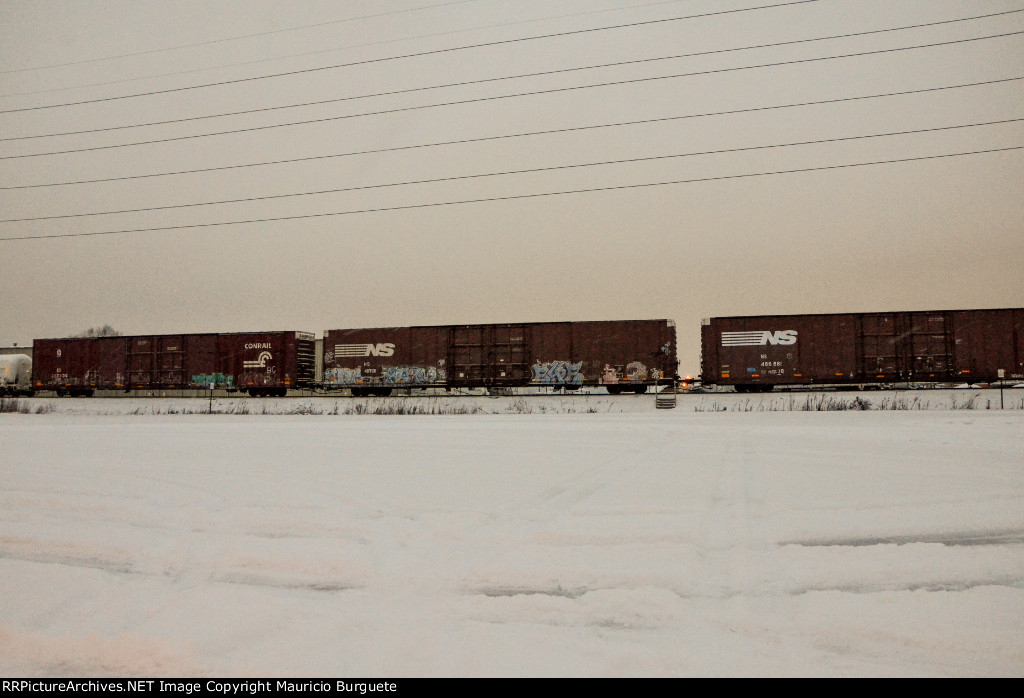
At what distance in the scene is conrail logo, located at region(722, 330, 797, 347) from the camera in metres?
27.9

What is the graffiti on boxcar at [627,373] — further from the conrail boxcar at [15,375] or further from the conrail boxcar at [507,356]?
the conrail boxcar at [15,375]

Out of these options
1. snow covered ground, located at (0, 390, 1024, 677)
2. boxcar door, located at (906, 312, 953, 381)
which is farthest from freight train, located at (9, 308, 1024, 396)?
snow covered ground, located at (0, 390, 1024, 677)

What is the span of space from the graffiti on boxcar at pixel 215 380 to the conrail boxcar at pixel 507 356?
5535 millimetres

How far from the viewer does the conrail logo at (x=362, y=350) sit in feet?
101

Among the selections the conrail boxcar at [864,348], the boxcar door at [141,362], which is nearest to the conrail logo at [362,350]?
the boxcar door at [141,362]

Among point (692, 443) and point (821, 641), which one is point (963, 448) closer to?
point (692, 443)

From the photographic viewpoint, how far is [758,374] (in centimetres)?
2808

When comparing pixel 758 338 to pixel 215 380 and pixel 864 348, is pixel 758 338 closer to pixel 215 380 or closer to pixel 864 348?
pixel 864 348

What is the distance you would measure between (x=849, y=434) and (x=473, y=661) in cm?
1005

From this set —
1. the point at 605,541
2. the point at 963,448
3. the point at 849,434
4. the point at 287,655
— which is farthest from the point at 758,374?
the point at 287,655

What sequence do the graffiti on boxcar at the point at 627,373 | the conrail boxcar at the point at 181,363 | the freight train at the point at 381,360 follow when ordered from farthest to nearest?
the conrail boxcar at the point at 181,363, the freight train at the point at 381,360, the graffiti on boxcar at the point at 627,373

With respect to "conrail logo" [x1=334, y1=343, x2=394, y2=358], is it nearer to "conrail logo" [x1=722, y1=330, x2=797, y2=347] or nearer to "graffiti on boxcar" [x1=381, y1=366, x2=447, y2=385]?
"graffiti on boxcar" [x1=381, y1=366, x2=447, y2=385]

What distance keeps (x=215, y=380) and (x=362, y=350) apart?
8.64 metres

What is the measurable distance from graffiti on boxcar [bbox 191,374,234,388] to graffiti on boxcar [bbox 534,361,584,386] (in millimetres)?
16795
